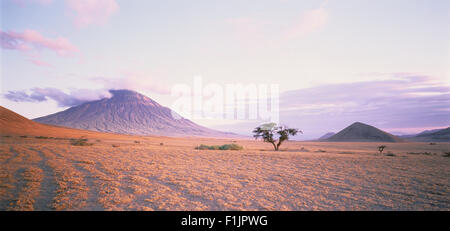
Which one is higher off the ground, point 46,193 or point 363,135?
point 363,135

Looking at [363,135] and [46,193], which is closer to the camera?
[46,193]

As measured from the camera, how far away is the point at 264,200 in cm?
620

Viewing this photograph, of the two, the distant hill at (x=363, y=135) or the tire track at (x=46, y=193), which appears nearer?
the tire track at (x=46, y=193)

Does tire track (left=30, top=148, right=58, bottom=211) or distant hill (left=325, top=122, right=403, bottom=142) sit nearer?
tire track (left=30, top=148, right=58, bottom=211)

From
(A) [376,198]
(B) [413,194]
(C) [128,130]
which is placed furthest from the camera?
(C) [128,130]

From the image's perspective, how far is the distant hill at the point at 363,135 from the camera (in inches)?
3381

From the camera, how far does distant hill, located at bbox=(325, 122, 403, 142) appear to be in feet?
282

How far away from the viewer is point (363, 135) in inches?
3615
